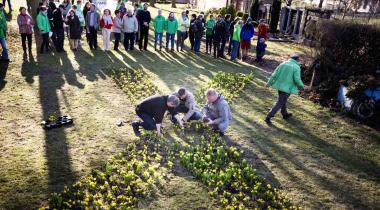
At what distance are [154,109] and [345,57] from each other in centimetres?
824

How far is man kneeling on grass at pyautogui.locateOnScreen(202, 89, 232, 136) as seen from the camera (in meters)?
8.48

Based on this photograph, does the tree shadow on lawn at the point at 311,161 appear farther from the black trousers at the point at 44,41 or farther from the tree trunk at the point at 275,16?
the tree trunk at the point at 275,16

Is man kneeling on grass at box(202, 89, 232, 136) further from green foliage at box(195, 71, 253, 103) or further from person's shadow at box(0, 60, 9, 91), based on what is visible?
person's shadow at box(0, 60, 9, 91)

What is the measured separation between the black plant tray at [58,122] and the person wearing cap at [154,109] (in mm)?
1787

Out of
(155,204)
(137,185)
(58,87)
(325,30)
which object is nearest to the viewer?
(155,204)

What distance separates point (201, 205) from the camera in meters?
6.27

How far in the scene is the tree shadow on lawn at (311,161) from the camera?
7023 millimetres

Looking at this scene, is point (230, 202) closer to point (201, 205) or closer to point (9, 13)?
point (201, 205)

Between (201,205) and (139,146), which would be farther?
(139,146)

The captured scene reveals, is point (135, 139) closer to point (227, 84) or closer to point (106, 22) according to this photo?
point (227, 84)

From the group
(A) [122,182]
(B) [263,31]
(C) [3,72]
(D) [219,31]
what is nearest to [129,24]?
(D) [219,31]

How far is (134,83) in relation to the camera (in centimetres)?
1209

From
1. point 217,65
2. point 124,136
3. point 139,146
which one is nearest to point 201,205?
point 139,146

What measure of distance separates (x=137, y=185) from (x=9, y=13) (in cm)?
1987
